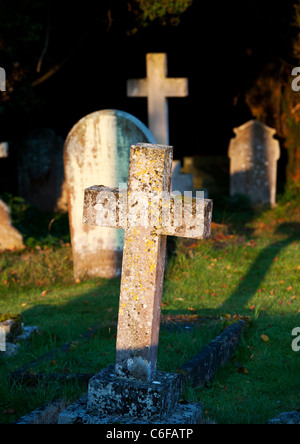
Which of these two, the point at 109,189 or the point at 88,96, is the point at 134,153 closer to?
the point at 109,189

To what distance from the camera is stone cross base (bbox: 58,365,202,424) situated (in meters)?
3.78

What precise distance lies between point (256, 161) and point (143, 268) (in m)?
8.97

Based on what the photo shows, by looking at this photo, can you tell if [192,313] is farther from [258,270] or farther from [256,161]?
[256,161]

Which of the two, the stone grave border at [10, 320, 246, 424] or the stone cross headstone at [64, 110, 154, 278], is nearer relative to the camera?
the stone grave border at [10, 320, 246, 424]

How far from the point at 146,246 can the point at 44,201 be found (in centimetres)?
937

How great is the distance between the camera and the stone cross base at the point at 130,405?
378 cm

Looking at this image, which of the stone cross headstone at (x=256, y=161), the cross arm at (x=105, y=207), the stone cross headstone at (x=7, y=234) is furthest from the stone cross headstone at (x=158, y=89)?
the cross arm at (x=105, y=207)

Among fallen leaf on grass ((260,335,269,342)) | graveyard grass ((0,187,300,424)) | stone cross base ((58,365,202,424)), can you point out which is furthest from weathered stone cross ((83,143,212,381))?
fallen leaf on grass ((260,335,269,342))

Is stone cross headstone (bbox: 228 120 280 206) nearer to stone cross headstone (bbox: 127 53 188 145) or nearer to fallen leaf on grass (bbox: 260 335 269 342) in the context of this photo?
stone cross headstone (bbox: 127 53 188 145)

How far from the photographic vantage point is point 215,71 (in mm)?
15641

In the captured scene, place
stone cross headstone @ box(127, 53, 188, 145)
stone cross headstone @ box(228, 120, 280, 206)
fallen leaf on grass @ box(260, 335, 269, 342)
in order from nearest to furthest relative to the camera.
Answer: fallen leaf on grass @ box(260, 335, 269, 342)
stone cross headstone @ box(127, 53, 188, 145)
stone cross headstone @ box(228, 120, 280, 206)

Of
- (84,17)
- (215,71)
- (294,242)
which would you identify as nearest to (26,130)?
(84,17)

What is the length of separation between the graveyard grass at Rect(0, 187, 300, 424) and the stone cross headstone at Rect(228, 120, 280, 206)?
5.39 ft

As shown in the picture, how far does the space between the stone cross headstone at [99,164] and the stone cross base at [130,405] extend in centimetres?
418
